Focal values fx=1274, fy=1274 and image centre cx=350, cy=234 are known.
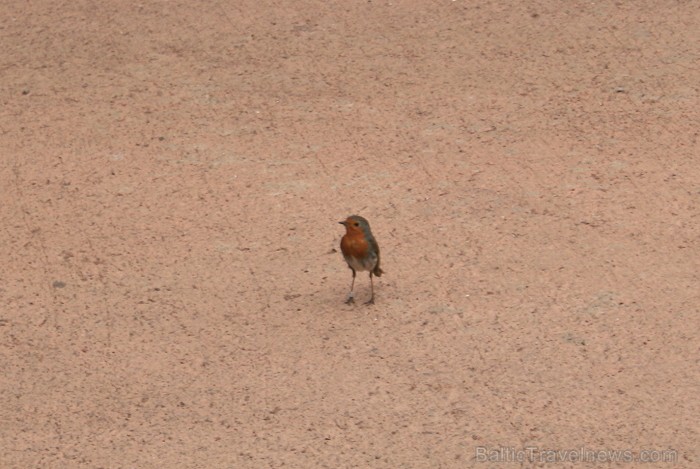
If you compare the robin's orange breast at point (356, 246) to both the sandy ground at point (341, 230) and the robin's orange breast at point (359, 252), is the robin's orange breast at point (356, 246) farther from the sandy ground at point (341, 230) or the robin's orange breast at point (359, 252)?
the sandy ground at point (341, 230)

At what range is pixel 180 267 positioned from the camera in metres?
7.58

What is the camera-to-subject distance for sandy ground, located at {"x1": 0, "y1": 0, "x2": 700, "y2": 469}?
6.21 meters

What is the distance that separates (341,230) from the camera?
792 cm

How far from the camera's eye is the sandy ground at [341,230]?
621 cm

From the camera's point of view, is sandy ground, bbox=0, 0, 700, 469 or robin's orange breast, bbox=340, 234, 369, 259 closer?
sandy ground, bbox=0, 0, 700, 469

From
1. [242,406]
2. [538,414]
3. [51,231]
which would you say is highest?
[538,414]

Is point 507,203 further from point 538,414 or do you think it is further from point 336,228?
point 538,414

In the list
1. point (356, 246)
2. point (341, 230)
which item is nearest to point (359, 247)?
point (356, 246)

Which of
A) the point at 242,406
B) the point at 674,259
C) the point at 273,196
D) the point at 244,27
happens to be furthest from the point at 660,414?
the point at 244,27

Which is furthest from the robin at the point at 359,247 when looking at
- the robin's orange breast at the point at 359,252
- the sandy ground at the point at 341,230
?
the sandy ground at the point at 341,230

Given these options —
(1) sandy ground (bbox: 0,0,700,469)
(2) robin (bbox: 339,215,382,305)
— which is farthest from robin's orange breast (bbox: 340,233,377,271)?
(1) sandy ground (bbox: 0,0,700,469)

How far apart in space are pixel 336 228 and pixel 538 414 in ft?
7.31

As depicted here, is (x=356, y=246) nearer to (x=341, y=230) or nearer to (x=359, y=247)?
(x=359, y=247)

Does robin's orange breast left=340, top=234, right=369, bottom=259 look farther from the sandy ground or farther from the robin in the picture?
the sandy ground
